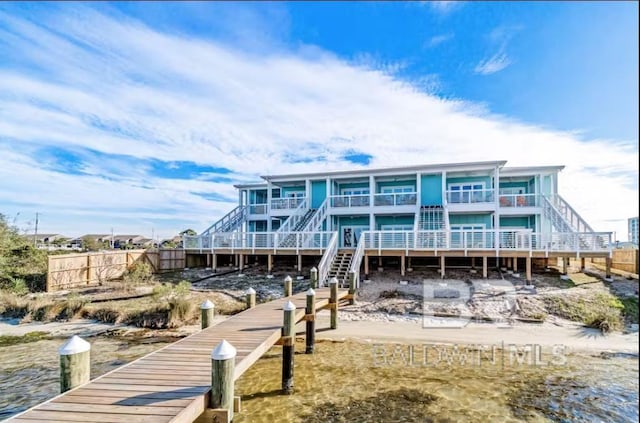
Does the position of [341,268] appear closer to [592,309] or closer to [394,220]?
[394,220]

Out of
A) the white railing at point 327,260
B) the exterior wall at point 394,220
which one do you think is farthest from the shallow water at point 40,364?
the exterior wall at point 394,220

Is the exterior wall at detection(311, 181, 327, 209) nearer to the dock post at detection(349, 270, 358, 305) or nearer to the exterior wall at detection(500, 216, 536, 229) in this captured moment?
the dock post at detection(349, 270, 358, 305)

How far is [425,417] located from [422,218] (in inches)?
594

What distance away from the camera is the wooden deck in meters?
3.69

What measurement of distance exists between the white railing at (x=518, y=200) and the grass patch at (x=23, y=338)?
71.5ft

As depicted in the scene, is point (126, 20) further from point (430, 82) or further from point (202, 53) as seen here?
A: point (430, 82)

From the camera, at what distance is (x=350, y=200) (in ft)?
71.1

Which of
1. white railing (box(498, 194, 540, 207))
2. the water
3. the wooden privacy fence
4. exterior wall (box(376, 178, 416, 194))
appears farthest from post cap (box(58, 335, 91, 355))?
white railing (box(498, 194, 540, 207))

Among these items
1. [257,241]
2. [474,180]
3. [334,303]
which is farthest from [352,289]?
[474,180]

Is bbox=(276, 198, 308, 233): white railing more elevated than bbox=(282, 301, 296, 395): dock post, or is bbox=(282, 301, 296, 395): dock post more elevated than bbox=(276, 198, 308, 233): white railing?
bbox=(276, 198, 308, 233): white railing

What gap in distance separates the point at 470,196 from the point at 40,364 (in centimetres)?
1986

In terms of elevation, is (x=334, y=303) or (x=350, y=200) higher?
(x=350, y=200)

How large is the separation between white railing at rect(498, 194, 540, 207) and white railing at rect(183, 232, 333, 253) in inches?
411

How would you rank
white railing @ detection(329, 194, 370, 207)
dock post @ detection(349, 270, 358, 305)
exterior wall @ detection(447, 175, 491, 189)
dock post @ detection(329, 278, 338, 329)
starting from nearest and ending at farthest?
dock post @ detection(329, 278, 338, 329) < dock post @ detection(349, 270, 358, 305) < exterior wall @ detection(447, 175, 491, 189) < white railing @ detection(329, 194, 370, 207)
